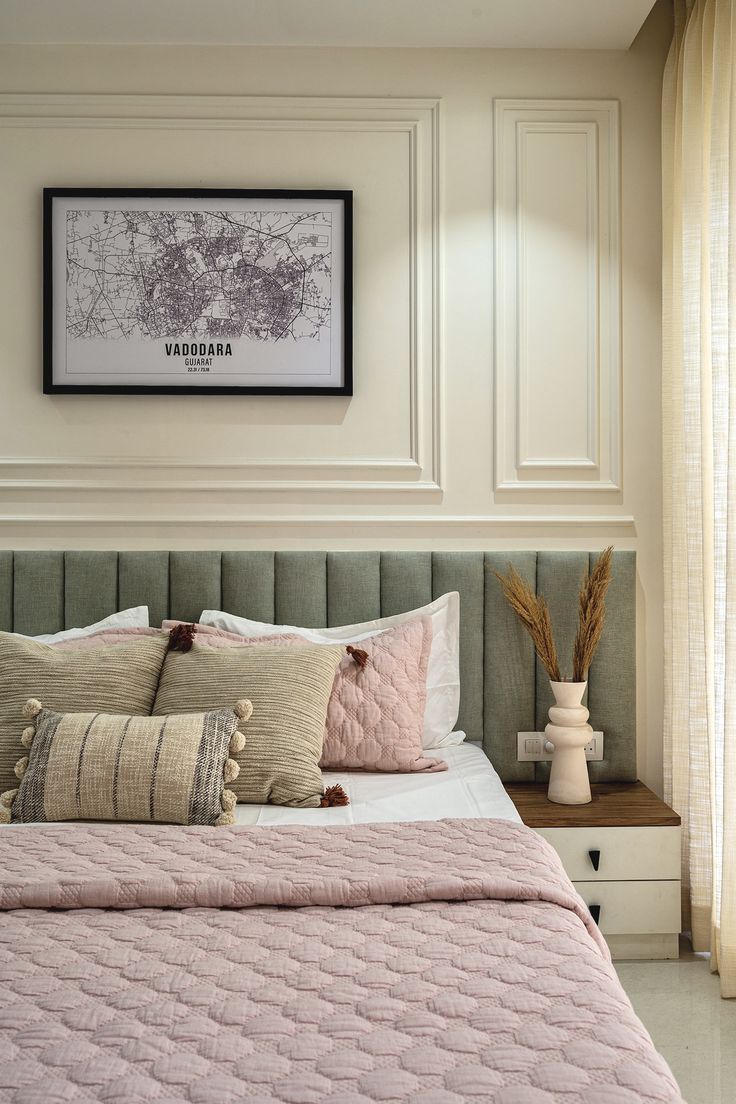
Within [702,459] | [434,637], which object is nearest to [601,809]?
[434,637]

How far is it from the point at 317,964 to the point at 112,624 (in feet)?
5.02

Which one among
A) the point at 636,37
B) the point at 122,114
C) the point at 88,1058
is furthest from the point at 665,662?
the point at 122,114

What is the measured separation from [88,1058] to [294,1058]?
25 centimetres

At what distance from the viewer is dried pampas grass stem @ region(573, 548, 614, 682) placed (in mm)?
2600

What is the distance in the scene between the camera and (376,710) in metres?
2.41

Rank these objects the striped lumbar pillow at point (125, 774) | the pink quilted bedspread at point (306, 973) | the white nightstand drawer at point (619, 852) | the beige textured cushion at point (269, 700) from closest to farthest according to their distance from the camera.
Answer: the pink quilted bedspread at point (306, 973) → the striped lumbar pillow at point (125, 774) → the beige textured cushion at point (269, 700) → the white nightstand drawer at point (619, 852)

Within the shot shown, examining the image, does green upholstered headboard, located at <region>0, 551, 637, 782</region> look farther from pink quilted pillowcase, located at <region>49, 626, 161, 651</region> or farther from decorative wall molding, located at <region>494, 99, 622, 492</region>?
decorative wall molding, located at <region>494, 99, 622, 492</region>

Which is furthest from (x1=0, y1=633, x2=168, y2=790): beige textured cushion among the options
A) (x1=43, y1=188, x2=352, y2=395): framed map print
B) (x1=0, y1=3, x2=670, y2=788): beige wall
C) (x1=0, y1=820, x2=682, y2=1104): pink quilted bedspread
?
(x1=43, y1=188, x2=352, y2=395): framed map print

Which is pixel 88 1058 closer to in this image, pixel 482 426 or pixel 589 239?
pixel 482 426

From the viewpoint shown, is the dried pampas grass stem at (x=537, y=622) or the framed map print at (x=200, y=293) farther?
the framed map print at (x=200, y=293)

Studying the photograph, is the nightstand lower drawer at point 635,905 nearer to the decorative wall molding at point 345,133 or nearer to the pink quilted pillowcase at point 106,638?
the decorative wall molding at point 345,133

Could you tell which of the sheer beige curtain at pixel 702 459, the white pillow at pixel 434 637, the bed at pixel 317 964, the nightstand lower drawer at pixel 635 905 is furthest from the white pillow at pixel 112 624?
the sheer beige curtain at pixel 702 459

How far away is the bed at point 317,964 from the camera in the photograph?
41.9 inches

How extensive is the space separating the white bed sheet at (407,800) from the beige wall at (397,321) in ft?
→ 2.48
